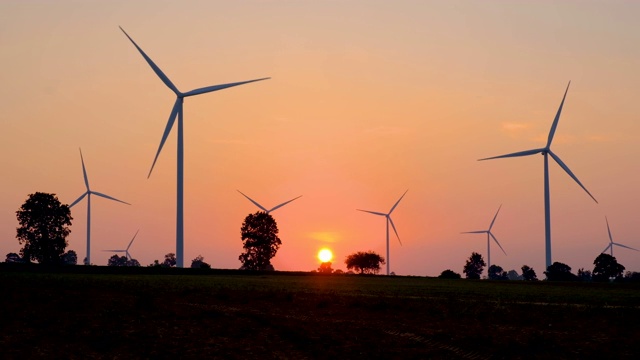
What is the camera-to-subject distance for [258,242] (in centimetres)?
18162

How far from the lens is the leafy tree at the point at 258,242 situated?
181750 millimetres

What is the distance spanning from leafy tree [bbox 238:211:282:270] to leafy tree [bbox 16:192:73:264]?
1684 inches

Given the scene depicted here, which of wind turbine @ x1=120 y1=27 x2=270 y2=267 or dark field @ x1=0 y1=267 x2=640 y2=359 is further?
wind turbine @ x1=120 y1=27 x2=270 y2=267

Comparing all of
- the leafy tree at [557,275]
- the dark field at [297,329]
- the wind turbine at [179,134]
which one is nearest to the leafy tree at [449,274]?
the leafy tree at [557,275]

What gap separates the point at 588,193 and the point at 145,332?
10126 cm

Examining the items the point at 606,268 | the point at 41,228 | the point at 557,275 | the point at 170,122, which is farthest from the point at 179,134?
the point at 606,268

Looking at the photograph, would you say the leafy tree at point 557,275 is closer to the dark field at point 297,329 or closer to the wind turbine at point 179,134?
the wind turbine at point 179,134

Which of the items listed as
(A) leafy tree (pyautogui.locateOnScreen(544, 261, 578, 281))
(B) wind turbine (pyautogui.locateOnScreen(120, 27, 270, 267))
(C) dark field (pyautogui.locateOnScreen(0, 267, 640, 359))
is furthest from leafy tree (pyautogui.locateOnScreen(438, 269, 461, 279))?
(C) dark field (pyautogui.locateOnScreen(0, 267, 640, 359))

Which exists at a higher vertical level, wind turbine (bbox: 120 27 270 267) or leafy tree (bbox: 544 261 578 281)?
wind turbine (bbox: 120 27 270 267)

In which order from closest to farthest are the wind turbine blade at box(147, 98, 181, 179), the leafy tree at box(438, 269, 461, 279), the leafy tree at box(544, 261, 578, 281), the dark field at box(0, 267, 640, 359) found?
1. the dark field at box(0, 267, 640, 359)
2. the wind turbine blade at box(147, 98, 181, 179)
3. the leafy tree at box(544, 261, 578, 281)
4. the leafy tree at box(438, 269, 461, 279)

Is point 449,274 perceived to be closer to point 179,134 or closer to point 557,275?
point 557,275

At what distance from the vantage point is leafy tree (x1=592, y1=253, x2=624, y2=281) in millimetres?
186750

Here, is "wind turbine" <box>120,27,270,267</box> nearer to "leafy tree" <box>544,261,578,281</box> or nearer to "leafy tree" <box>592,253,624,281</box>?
"leafy tree" <box>544,261,578,281</box>

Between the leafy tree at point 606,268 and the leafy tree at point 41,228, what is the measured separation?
11884cm
